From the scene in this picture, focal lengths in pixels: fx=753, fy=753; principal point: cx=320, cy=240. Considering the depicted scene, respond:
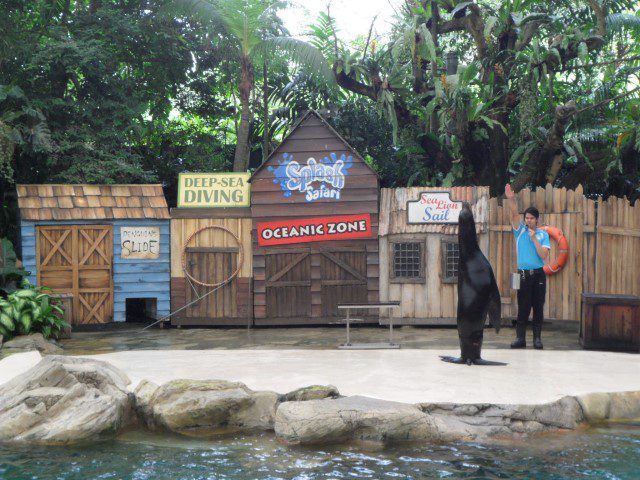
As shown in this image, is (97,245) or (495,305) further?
(97,245)

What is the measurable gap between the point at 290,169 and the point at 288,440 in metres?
6.79

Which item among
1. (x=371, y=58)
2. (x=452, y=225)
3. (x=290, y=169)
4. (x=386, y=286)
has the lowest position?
(x=386, y=286)

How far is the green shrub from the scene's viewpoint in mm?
10227

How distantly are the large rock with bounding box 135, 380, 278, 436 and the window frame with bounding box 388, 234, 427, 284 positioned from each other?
5.58 metres

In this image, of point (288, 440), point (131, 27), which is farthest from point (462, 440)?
point (131, 27)

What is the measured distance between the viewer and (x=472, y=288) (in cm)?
854

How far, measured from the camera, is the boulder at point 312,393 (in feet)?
22.7

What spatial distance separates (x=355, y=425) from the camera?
253 inches

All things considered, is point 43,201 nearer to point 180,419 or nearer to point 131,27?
point 131,27

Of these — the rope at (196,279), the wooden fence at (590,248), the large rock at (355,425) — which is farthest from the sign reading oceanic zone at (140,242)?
the large rock at (355,425)

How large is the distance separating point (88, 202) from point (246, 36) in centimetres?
548

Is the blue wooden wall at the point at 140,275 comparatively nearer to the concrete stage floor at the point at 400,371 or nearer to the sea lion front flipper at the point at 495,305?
the concrete stage floor at the point at 400,371

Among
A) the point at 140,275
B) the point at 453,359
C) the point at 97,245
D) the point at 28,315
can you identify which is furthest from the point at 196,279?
the point at 453,359

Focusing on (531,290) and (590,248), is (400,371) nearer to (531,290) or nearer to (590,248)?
(531,290)
